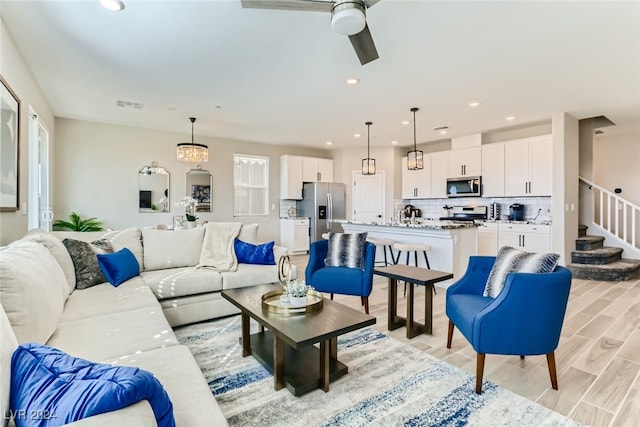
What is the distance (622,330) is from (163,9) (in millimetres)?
4828

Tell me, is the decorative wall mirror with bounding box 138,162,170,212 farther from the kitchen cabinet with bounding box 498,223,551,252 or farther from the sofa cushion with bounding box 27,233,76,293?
the kitchen cabinet with bounding box 498,223,551,252

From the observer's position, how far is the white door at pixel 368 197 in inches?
311

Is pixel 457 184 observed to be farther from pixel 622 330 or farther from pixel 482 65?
pixel 622 330

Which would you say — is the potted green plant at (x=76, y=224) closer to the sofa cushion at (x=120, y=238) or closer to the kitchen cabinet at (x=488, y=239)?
the sofa cushion at (x=120, y=238)

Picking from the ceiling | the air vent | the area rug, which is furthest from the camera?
the air vent

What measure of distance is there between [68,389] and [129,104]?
4747 mm

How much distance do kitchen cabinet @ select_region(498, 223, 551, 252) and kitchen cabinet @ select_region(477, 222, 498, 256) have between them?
9 cm

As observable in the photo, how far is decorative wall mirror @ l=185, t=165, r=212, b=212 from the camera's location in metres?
6.55

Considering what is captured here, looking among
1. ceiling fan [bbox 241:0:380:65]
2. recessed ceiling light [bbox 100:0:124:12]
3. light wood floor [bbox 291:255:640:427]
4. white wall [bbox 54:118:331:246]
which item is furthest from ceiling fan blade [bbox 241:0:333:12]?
white wall [bbox 54:118:331:246]

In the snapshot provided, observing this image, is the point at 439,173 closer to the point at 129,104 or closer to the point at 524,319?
the point at 524,319

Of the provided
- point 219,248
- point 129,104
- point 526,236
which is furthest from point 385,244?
point 129,104

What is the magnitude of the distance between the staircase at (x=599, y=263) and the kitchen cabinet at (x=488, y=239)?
3.75 ft

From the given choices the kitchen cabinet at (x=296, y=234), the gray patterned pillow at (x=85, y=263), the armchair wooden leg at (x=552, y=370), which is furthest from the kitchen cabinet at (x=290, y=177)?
the armchair wooden leg at (x=552, y=370)

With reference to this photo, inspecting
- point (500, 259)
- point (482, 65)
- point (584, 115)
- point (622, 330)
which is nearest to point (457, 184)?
point (584, 115)
